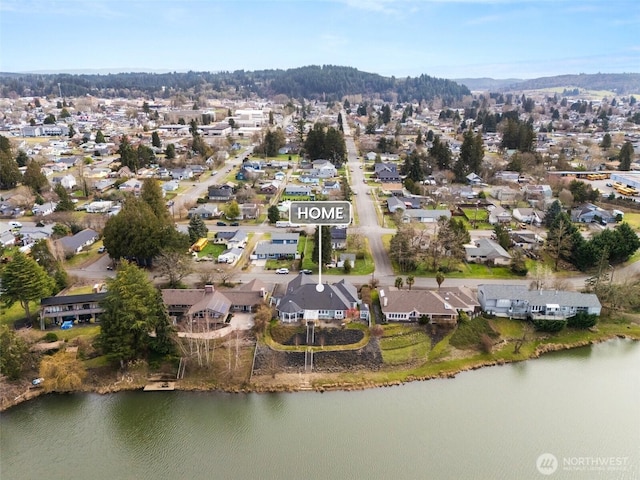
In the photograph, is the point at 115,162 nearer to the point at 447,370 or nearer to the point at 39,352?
the point at 39,352

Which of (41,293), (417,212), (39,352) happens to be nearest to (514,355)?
(417,212)

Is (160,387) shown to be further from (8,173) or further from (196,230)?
(8,173)

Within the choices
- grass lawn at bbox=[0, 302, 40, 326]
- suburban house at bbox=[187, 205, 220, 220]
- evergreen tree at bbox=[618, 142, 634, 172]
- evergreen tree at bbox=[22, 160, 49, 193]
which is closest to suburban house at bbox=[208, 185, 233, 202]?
suburban house at bbox=[187, 205, 220, 220]

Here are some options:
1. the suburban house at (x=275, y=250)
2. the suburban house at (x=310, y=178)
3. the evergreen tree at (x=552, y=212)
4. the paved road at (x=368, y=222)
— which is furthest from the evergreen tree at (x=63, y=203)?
the evergreen tree at (x=552, y=212)

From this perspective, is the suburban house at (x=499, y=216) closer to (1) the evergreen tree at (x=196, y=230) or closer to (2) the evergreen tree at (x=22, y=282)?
(1) the evergreen tree at (x=196, y=230)

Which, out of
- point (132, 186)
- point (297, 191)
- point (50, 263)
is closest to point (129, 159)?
point (132, 186)

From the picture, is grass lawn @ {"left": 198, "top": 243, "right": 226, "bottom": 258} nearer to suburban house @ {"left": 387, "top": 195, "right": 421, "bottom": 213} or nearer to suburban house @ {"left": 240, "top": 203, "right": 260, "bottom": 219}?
suburban house @ {"left": 240, "top": 203, "right": 260, "bottom": 219}

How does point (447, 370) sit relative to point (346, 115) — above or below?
below
